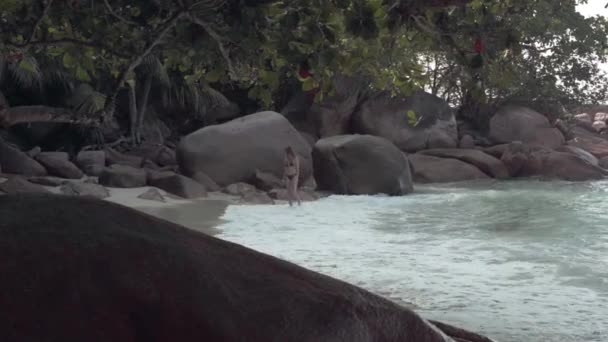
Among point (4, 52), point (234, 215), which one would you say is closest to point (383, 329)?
point (4, 52)

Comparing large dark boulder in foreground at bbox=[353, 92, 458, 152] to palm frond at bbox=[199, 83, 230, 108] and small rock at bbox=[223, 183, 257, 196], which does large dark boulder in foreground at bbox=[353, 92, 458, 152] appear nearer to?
palm frond at bbox=[199, 83, 230, 108]

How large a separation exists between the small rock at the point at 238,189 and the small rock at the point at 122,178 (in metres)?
1.83

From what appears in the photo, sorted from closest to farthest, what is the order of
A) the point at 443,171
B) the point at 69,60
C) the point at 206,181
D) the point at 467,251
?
the point at 69,60, the point at 467,251, the point at 206,181, the point at 443,171

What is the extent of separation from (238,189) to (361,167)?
3.06m

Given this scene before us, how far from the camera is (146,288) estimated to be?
7.16 feet

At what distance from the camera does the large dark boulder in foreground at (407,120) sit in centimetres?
2472

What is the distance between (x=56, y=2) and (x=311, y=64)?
120 centimetres

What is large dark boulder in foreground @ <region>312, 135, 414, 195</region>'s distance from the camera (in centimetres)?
1823

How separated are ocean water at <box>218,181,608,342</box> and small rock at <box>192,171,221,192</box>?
7.66 feet

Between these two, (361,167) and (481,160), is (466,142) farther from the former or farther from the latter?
(361,167)

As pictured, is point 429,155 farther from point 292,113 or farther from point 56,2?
point 56,2

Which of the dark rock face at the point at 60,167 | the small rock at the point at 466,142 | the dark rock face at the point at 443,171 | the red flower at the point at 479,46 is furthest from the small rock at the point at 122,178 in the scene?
the red flower at the point at 479,46

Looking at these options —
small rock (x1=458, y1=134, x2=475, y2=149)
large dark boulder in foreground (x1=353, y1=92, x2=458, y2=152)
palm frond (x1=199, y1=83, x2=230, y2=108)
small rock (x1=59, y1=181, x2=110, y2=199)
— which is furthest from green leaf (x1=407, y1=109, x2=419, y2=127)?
small rock (x1=458, y1=134, x2=475, y2=149)

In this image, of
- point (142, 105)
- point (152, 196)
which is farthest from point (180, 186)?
point (142, 105)
